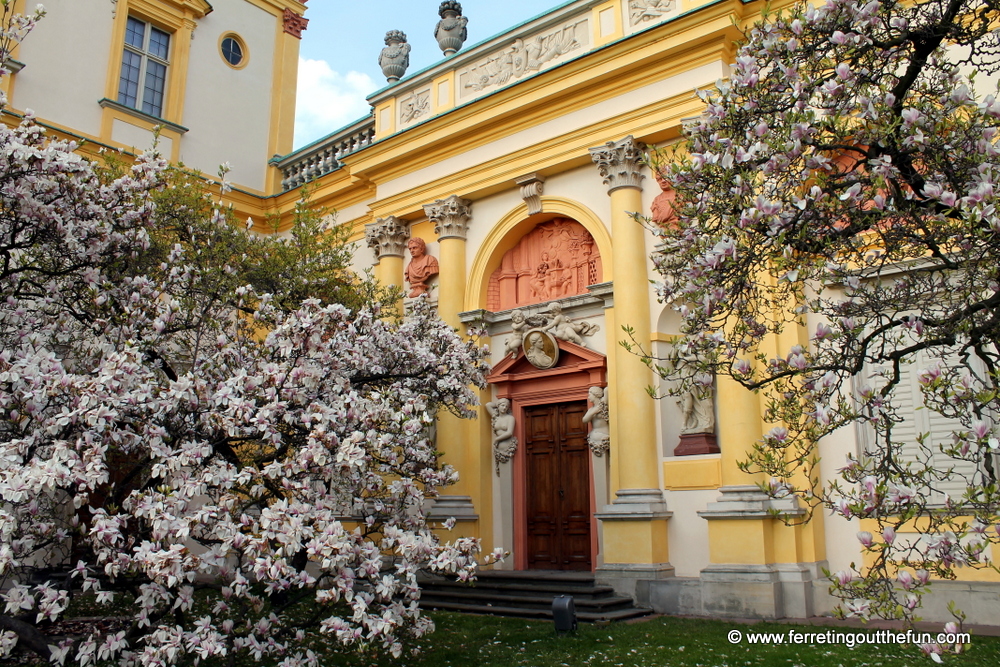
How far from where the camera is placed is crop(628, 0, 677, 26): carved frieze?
1184 centimetres

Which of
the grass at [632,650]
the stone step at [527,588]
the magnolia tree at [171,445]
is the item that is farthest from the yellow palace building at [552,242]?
the magnolia tree at [171,445]

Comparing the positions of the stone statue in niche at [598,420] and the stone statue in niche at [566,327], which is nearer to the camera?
the stone statue in niche at [598,420]

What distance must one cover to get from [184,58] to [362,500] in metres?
13.7

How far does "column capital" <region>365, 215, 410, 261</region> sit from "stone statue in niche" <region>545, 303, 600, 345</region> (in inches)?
146

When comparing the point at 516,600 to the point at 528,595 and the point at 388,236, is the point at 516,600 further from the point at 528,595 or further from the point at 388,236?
the point at 388,236

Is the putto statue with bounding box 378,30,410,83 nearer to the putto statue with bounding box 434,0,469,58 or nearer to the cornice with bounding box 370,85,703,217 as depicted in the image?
the putto statue with bounding box 434,0,469,58

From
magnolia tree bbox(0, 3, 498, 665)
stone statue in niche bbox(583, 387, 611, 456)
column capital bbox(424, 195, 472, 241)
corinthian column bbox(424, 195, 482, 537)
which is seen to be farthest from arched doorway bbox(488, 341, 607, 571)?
magnolia tree bbox(0, 3, 498, 665)

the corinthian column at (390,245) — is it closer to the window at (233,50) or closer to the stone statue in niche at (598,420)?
the stone statue in niche at (598,420)

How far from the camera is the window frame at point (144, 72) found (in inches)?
646

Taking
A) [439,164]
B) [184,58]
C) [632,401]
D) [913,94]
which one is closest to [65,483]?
[913,94]

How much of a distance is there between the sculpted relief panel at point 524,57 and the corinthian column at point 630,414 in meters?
2.09


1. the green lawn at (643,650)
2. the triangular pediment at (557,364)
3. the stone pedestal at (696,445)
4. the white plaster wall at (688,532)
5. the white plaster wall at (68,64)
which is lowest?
the green lawn at (643,650)

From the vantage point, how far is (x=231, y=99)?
18.0 metres

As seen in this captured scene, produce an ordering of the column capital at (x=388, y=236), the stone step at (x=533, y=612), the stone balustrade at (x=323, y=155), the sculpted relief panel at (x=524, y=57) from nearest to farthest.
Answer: the stone step at (x=533, y=612)
the sculpted relief panel at (x=524, y=57)
the column capital at (x=388, y=236)
the stone balustrade at (x=323, y=155)
